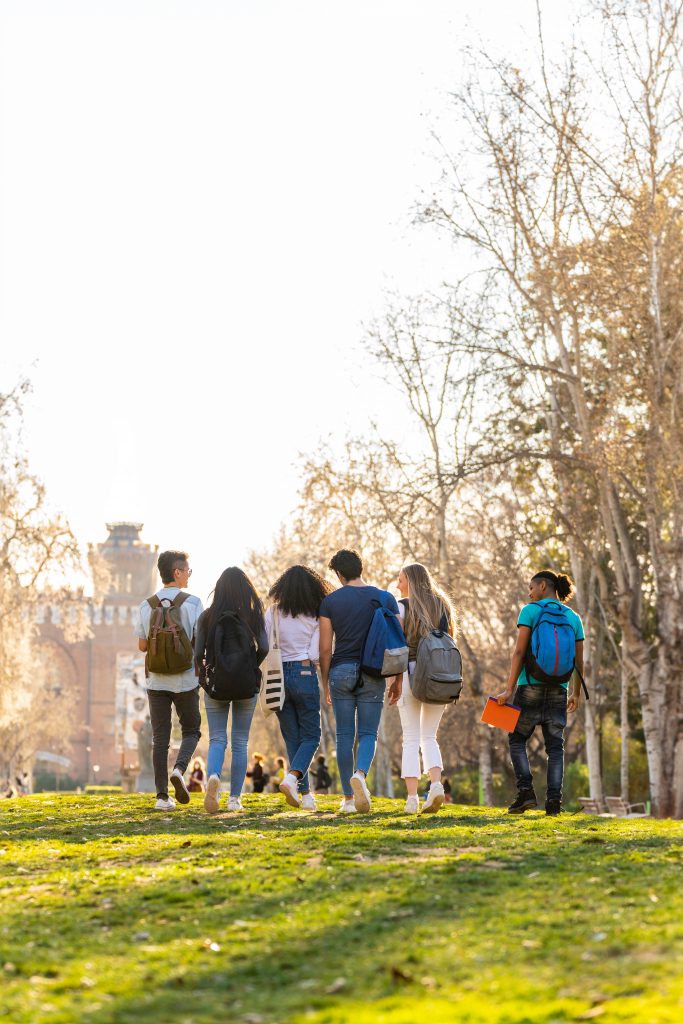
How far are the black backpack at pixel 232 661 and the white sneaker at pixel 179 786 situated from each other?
0.89 m

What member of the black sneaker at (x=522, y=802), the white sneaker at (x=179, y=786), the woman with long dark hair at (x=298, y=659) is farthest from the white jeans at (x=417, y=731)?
the white sneaker at (x=179, y=786)

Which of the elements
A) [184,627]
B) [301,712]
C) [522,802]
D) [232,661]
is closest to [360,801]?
[301,712]

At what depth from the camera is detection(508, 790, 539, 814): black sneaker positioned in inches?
503

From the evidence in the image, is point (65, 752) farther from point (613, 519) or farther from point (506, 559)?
point (613, 519)

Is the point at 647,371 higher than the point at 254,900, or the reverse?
the point at 647,371

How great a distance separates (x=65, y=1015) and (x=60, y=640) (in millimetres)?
118716

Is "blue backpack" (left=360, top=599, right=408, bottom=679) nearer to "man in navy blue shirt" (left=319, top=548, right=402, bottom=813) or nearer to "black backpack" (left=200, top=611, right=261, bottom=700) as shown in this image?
"man in navy blue shirt" (left=319, top=548, right=402, bottom=813)

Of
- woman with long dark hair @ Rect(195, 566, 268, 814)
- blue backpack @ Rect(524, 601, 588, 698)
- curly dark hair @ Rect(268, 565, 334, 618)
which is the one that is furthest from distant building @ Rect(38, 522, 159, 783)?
blue backpack @ Rect(524, 601, 588, 698)

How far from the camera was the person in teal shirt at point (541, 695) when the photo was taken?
12.3 metres

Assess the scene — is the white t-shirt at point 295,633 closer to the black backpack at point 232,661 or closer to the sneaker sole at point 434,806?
the black backpack at point 232,661

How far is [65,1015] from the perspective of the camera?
4.73 m

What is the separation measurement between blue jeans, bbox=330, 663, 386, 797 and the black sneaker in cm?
159

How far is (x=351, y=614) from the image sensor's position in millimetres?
11680

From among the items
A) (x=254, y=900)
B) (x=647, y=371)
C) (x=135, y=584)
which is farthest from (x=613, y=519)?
(x=135, y=584)
